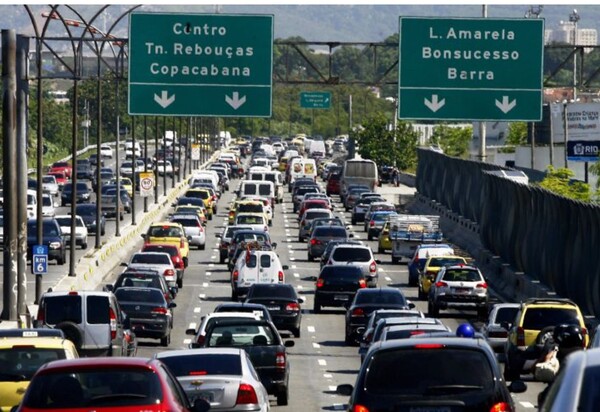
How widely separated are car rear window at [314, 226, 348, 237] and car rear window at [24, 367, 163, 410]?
5211 cm

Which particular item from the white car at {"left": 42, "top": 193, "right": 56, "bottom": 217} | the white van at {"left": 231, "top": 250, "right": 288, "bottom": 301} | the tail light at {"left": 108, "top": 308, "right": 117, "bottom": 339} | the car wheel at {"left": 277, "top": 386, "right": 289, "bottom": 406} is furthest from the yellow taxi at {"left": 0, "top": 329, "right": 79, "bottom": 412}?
the white car at {"left": 42, "top": 193, "right": 56, "bottom": 217}

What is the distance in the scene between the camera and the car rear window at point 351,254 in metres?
54.3

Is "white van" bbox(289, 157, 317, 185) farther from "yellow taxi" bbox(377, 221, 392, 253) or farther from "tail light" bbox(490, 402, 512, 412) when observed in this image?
"tail light" bbox(490, 402, 512, 412)

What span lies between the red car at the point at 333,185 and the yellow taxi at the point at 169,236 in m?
51.2

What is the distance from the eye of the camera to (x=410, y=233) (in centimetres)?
6675

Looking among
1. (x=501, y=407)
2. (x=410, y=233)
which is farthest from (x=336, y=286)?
(x=501, y=407)

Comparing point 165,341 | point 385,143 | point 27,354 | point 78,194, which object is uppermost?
point 385,143

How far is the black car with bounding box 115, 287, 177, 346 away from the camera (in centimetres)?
3866

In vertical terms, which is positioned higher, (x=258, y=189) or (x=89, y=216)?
(x=258, y=189)

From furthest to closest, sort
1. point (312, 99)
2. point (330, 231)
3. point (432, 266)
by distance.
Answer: point (312, 99)
point (330, 231)
point (432, 266)

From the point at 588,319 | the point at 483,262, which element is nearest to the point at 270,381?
the point at 588,319

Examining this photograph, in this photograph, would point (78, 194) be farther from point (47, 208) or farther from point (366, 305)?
point (366, 305)

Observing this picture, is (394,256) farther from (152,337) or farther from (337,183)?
(337,183)

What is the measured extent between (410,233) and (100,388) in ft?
172
